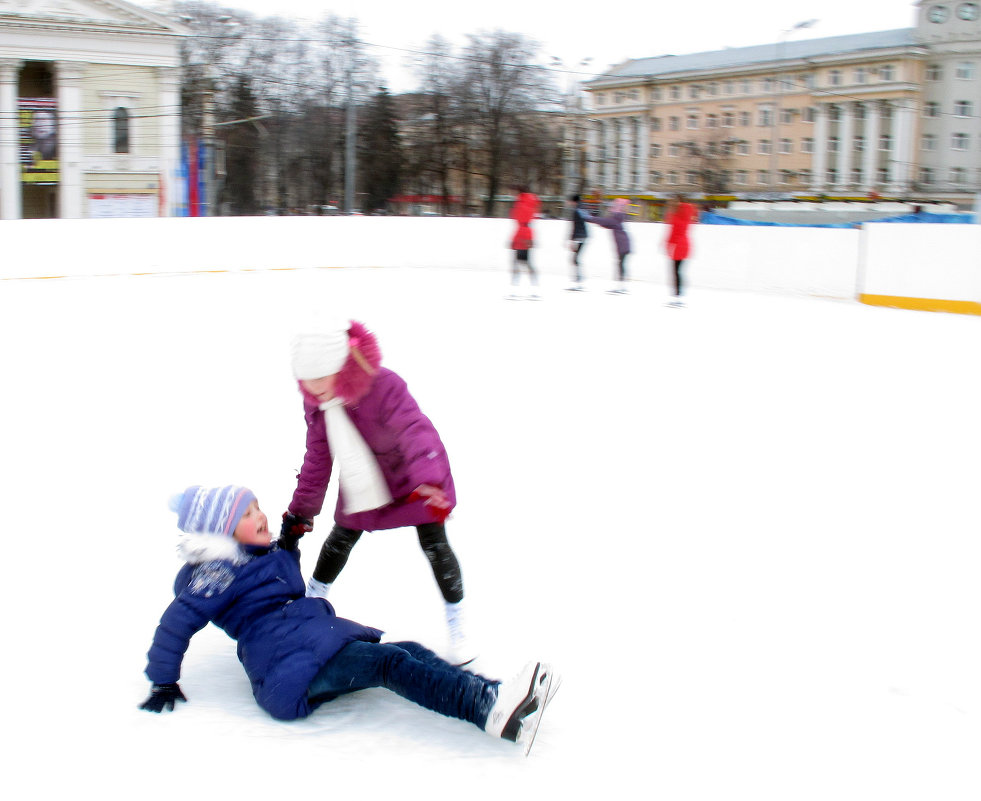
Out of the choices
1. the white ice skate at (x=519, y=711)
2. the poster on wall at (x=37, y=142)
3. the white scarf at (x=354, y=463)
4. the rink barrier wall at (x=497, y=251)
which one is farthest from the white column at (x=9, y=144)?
the white ice skate at (x=519, y=711)

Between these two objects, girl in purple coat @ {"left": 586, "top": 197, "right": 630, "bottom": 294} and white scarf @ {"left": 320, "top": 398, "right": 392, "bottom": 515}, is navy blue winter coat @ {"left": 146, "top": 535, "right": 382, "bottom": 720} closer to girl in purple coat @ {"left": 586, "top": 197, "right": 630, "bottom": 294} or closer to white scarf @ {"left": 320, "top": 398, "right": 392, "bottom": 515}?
white scarf @ {"left": 320, "top": 398, "right": 392, "bottom": 515}

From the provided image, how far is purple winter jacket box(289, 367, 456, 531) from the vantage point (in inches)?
92.4

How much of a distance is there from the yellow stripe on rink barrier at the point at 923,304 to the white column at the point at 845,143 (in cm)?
4400

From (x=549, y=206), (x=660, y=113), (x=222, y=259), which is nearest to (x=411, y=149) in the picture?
(x=549, y=206)

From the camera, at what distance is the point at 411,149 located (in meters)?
36.1

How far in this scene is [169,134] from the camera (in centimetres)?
2931

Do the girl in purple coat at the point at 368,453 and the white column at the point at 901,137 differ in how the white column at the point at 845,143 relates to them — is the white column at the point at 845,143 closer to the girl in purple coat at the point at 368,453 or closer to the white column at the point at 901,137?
the white column at the point at 901,137

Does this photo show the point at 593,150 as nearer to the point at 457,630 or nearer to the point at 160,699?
the point at 457,630

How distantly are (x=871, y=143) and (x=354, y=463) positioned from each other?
57017 millimetres

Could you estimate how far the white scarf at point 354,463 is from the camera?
2.41 metres

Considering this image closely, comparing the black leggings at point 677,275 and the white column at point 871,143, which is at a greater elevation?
the white column at point 871,143

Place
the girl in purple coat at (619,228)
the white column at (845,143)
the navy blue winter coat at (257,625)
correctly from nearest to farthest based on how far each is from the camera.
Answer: the navy blue winter coat at (257,625), the girl in purple coat at (619,228), the white column at (845,143)

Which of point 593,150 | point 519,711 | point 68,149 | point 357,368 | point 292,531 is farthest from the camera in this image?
point 593,150

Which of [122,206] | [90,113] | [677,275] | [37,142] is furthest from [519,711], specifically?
[90,113]
